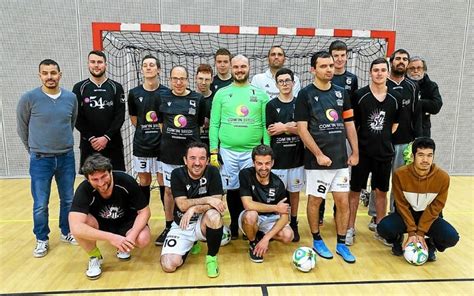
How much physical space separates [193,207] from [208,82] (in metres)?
1.58

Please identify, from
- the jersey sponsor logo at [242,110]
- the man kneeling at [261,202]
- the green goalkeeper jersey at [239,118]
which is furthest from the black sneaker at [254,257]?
the jersey sponsor logo at [242,110]

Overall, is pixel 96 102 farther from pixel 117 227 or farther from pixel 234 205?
pixel 234 205

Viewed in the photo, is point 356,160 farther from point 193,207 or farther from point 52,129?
point 52,129

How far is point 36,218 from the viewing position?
3482 millimetres

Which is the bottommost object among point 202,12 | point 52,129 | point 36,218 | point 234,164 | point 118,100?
point 36,218

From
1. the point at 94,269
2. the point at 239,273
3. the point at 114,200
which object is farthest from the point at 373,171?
the point at 94,269

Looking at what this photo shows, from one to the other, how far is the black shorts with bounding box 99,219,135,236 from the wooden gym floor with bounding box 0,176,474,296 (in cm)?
35

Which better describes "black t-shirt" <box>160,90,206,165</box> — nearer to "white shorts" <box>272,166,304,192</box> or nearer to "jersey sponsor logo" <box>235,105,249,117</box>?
"jersey sponsor logo" <box>235,105,249,117</box>

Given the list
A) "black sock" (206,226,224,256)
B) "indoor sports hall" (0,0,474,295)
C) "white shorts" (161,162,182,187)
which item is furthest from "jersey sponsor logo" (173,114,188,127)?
"indoor sports hall" (0,0,474,295)

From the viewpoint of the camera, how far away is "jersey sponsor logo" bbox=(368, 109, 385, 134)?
140 inches

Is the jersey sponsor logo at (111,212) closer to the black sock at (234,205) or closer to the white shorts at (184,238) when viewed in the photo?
the white shorts at (184,238)

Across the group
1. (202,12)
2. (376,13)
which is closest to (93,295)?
(202,12)

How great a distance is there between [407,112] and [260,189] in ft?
5.93

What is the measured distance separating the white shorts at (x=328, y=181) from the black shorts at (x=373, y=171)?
39cm
